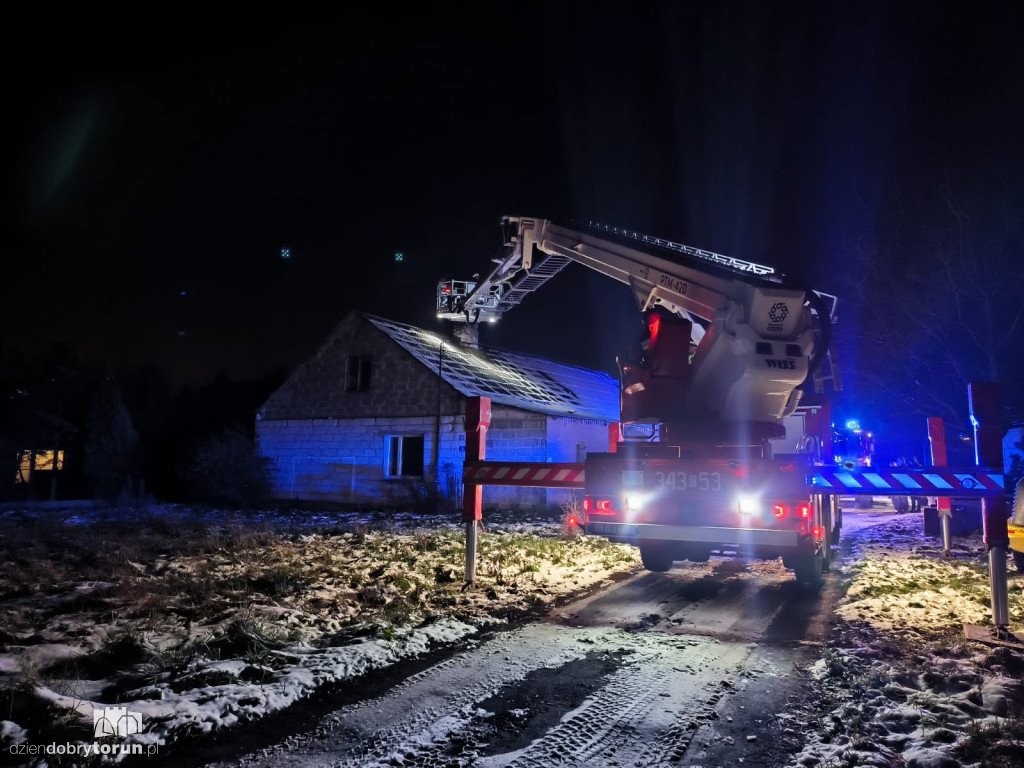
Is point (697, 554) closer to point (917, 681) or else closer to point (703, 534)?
point (703, 534)

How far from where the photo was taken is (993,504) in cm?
605

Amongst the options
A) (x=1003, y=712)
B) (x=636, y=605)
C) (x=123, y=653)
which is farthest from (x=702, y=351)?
(x=123, y=653)

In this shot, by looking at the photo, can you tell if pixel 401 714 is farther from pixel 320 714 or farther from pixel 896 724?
pixel 896 724

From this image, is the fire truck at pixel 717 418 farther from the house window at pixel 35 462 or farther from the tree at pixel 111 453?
the house window at pixel 35 462

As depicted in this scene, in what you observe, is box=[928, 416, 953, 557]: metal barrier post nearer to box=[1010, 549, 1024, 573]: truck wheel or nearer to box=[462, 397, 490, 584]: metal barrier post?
box=[1010, 549, 1024, 573]: truck wheel

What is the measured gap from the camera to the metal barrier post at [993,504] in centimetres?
590

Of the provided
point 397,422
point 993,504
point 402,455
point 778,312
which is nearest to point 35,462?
point 402,455

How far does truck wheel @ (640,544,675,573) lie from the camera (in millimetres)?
9148

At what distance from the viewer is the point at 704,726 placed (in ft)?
12.6

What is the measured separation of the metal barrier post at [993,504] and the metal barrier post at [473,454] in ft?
16.8

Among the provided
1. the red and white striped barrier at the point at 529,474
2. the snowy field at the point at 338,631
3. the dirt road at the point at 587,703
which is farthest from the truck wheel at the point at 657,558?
the dirt road at the point at 587,703

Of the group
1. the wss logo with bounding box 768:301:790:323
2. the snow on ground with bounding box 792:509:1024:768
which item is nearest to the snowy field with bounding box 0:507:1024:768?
the snow on ground with bounding box 792:509:1024:768

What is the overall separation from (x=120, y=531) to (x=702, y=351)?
1211 centimetres

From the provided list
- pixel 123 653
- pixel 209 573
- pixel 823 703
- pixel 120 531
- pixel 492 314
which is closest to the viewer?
pixel 823 703
